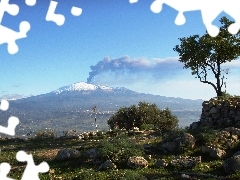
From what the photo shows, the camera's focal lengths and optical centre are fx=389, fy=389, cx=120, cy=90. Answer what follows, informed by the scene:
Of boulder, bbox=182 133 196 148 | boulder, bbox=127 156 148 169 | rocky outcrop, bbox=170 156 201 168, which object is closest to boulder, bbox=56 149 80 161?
boulder, bbox=127 156 148 169

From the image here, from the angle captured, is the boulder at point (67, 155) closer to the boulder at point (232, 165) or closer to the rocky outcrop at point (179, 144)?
the rocky outcrop at point (179, 144)

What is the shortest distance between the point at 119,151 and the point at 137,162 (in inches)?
77.5

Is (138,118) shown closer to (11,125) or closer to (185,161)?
(185,161)

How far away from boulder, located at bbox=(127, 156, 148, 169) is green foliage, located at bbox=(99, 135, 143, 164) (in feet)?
2.59

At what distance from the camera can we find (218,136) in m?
29.6

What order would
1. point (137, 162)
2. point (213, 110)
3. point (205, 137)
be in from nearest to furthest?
1. point (137, 162)
2. point (205, 137)
3. point (213, 110)

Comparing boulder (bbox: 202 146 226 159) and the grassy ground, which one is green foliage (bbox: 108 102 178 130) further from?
boulder (bbox: 202 146 226 159)

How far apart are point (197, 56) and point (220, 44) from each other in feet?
11.9

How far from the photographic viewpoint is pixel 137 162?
2511cm

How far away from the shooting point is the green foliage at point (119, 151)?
86.3 feet

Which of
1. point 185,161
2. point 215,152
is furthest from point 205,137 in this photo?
point 185,161

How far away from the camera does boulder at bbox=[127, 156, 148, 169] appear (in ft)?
81.8

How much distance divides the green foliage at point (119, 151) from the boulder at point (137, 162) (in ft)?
2.59

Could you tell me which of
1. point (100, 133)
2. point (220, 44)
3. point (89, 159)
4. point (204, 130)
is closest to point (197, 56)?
point (220, 44)
